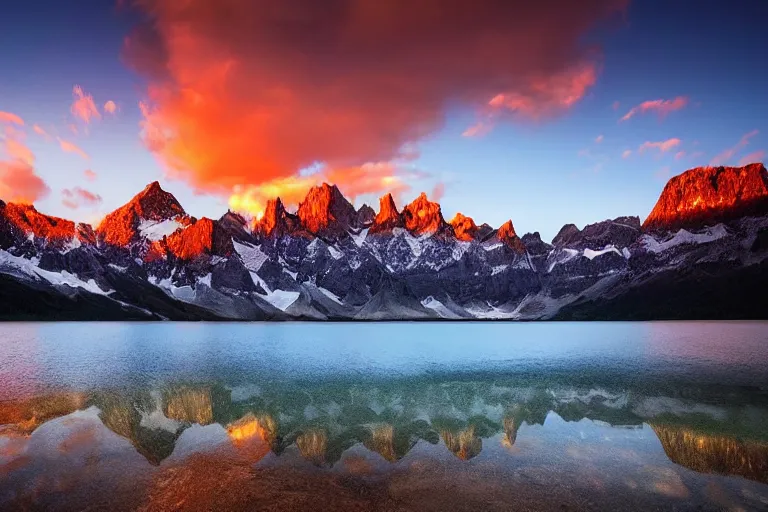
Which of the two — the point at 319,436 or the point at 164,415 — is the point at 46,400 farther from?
the point at 319,436

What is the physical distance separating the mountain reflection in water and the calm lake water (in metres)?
0.13

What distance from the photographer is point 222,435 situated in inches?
1330

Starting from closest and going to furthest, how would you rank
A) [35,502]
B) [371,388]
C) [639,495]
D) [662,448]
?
[35,502], [639,495], [662,448], [371,388]

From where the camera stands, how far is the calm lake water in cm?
2264

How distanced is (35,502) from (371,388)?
35.9 m

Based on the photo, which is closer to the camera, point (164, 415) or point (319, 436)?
point (319, 436)

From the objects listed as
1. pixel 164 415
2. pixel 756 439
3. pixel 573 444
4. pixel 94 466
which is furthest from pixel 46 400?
pixel 756 439

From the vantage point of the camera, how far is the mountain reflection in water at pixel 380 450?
22.6 meters

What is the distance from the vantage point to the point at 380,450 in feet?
99.7

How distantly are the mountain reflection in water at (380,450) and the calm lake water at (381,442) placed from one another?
0.44ft

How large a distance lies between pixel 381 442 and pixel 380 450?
5.83 feet

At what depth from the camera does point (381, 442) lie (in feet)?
105

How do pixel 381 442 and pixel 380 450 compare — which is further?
pixel 381 442

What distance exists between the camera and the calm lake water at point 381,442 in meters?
22.6
